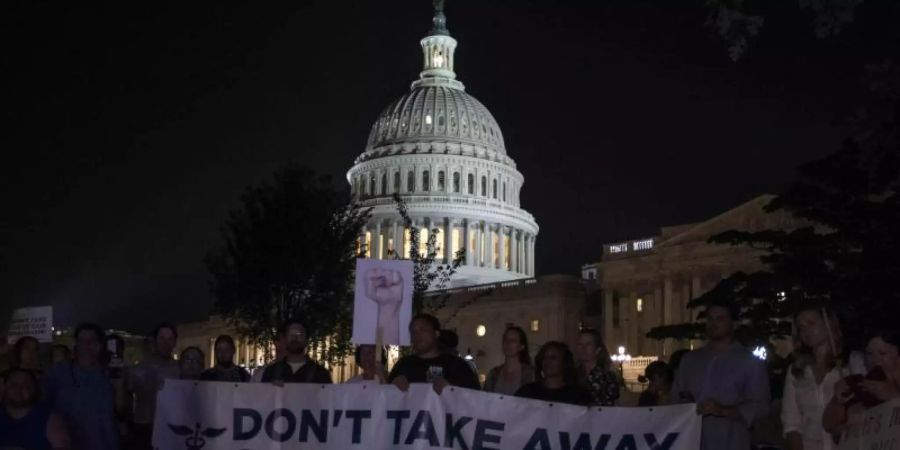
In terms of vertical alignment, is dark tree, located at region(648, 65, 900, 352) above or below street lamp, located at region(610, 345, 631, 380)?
above

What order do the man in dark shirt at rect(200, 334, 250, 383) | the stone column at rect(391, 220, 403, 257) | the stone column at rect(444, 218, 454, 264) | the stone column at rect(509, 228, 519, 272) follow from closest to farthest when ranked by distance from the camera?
the man in dark shirt at rect(200, 334, 250, 383)
the stone column at rect(391, 220, 403, 257)
the stone column at rect(444, 218, 454, 264)
the stone column at rect(509, 228, 519, 272)

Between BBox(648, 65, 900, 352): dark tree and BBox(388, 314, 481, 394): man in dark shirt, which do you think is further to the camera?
BBox(648, 65, 900, 352): dark tree

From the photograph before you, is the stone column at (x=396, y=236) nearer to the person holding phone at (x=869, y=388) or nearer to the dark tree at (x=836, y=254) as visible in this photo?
the dark tree at (x=836, y=254)

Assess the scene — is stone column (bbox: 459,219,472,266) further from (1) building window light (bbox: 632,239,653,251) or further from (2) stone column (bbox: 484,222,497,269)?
(1) building window light (bbox: 632,239,653,251)

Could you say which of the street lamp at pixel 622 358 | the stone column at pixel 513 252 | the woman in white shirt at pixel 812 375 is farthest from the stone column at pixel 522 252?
the woman in white shirt at pixel 812 375

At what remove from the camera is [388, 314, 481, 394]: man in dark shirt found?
9859 mm

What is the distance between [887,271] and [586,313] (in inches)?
2324

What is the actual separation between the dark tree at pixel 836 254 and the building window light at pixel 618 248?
4057 centimetres

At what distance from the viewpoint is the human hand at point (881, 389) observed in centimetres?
781

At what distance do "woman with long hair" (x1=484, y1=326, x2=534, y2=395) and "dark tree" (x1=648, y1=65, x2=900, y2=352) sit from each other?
22.6 feet

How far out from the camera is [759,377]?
9.24m

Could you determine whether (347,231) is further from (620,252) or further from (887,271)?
(620,252)

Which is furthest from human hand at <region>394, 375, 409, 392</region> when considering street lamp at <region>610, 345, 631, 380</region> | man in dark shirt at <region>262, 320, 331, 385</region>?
street lamp at <region>610, 345, 631, 380</region>

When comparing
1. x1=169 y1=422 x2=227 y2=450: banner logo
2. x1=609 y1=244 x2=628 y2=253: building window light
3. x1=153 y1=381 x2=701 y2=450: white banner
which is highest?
x1=609 y1=244 x2=628 y2=253: building window light
